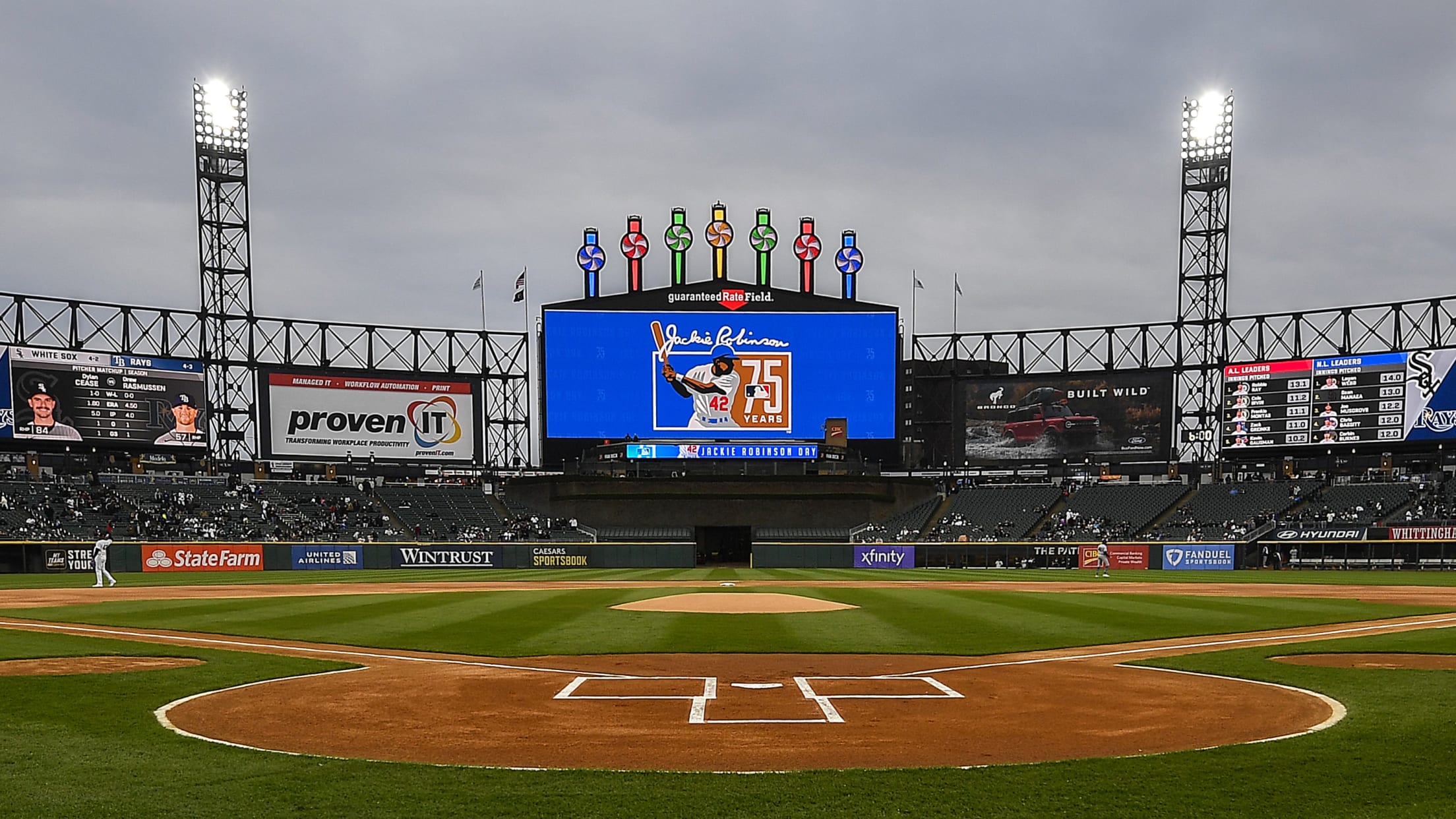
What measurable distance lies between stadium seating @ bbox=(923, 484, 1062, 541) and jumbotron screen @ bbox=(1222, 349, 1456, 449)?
36.3ft

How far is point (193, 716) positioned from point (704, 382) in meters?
53.8

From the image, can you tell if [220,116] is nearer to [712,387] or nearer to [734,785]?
[712,387]

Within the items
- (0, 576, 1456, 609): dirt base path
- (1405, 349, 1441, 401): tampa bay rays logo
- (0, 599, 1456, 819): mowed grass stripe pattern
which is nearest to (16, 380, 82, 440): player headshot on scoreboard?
(0, 576, 1456, 609): dirt base path

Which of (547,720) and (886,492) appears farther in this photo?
(886,492)

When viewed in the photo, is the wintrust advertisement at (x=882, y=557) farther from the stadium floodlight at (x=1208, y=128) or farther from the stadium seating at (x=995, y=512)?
the stadium floodlight at (x=1208, y=128)


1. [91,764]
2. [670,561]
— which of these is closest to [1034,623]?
[91,764]

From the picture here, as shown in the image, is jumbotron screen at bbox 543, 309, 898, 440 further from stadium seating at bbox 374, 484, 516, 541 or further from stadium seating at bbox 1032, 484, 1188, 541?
stadium seating at bbox 1032, 484, 1188, 541

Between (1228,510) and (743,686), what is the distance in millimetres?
52420

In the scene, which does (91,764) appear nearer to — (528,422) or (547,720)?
(547,720)

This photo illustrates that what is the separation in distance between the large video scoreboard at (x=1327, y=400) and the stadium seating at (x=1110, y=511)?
4946 millimetres

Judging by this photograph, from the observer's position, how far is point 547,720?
10.1 m

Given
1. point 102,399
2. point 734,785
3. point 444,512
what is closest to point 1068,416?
point 444,512

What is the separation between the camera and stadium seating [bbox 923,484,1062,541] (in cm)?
6041

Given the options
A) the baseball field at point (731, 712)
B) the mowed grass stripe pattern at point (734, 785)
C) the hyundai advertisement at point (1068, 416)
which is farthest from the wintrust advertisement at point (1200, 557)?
the mowed grass stripe pattern at point (734, 785)
